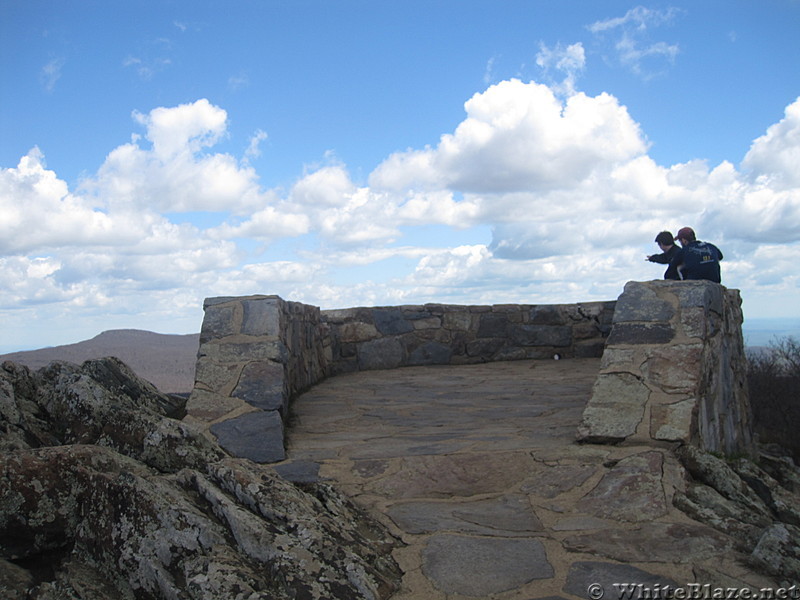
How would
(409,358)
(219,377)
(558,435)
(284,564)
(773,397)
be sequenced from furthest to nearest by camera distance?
(773,397), (409,358), (219,377), (558,435), (284,564)

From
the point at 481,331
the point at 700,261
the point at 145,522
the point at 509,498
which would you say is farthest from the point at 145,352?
the point at 145,522

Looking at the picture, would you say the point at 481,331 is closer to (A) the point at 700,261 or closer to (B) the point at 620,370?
(A) the point at 700,261

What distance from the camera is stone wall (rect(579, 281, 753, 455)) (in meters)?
4.21

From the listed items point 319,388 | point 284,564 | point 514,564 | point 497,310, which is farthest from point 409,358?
point 284,564

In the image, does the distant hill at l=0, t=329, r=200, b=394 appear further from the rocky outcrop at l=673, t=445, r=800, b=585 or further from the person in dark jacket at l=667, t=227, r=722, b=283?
the rocky outcrop at l=673, t=445, r=800, b=585

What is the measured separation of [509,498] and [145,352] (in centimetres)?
2032

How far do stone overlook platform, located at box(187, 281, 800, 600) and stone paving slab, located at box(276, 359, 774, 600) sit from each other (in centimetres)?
1

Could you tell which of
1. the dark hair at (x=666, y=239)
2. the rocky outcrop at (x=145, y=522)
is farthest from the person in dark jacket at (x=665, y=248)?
the rocky outcrop at (x=145, y=522)

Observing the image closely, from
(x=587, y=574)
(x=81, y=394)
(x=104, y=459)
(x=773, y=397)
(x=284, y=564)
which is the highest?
(x=81, y=394)

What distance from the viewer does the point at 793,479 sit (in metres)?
7.52

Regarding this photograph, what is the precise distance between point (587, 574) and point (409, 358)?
6.49m

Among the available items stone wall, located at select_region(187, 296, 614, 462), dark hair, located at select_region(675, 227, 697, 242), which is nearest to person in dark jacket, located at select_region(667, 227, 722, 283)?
dark hair, located at select_region(675, 227, 697, 242)

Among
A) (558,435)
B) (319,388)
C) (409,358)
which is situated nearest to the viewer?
(558,435)

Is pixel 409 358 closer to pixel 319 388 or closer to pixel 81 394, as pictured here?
pixel 319 388
